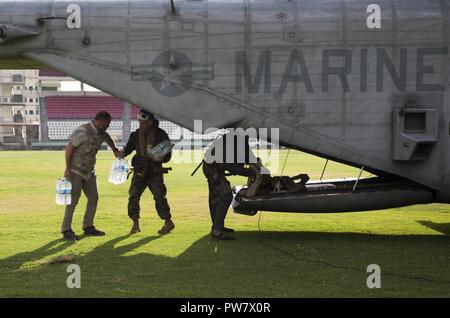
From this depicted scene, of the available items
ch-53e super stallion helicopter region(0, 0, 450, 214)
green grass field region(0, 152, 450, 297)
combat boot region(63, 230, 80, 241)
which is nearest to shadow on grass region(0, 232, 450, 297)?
green grass field region(0, 152, 450, 297)

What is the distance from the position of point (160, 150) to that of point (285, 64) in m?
2.54

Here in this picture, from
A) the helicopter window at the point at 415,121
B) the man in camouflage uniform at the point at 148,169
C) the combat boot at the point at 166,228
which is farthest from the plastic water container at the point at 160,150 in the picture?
the helicopter window at the point at 415,121

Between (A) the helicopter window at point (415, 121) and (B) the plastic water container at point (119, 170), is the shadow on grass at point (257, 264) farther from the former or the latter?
(A) the helicopter window at point (415, 121)

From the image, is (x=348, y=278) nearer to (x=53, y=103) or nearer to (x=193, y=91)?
(x=193, y=91)

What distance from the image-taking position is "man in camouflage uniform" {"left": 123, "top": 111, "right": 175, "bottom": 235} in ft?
30.6

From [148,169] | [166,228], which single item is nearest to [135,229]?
[166,228]

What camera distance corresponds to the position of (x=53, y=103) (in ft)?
261

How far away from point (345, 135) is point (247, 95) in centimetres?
156

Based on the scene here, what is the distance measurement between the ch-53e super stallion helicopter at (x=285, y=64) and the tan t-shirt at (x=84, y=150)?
3.34 ft

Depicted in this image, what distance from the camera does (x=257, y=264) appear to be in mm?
7156

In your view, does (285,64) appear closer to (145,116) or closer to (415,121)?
(415,121)

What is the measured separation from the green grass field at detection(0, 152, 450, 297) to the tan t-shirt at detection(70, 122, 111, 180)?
1.12 m

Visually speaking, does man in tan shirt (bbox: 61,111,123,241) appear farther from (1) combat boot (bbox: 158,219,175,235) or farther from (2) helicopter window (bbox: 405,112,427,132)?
(2) helicopter window (bbox: 405,112,427,132)

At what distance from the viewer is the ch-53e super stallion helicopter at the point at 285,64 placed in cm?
827
